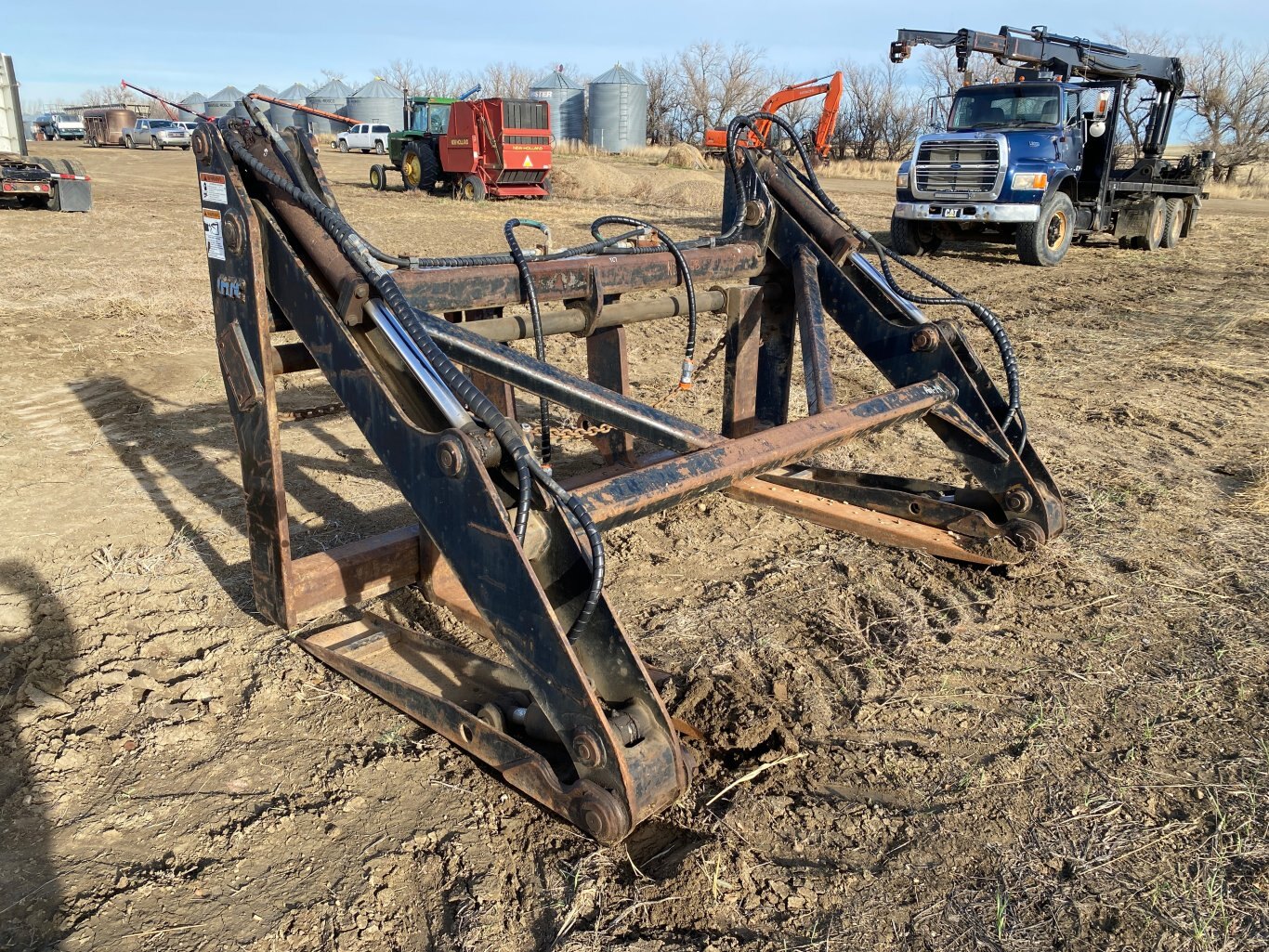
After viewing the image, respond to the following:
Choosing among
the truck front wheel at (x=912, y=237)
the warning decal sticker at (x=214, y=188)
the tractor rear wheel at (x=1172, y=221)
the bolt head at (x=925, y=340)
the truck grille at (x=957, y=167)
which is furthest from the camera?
the tractor rear wheel at (x=1172, y=221)

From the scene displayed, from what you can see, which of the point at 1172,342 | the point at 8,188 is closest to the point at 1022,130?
the point at 1172,342

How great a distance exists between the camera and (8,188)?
16.0 m

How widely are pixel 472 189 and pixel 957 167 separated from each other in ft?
38.6

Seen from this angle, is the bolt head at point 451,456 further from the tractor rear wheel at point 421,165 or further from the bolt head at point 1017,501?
the tractor rear wheel at point 421,165

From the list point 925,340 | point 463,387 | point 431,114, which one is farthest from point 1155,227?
point 431,114

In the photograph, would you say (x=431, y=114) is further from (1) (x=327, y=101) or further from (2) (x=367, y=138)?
(1) (x=327, y=101)

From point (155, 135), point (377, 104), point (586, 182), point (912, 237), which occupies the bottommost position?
point (912, 237)

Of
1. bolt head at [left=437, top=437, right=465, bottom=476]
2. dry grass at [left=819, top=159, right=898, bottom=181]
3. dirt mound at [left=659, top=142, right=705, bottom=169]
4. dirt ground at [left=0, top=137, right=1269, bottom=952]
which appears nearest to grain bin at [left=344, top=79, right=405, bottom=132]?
dirt mound at [left=659, top=142, right=705, bottom=169]

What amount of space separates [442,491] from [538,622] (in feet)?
1.43

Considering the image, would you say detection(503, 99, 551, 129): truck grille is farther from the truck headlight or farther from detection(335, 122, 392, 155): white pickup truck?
detection(335, 122, 392, 155): white pickup truck

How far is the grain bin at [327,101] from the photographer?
57.4 meters

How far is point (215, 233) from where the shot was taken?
2.91 metres

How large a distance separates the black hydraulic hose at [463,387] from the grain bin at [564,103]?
50657 mm

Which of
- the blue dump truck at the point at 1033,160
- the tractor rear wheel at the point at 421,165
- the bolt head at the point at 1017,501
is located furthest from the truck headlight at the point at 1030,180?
the tractor rear wheel at the point at 421,165
